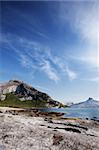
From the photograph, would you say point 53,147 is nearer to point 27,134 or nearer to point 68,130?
point 27,134

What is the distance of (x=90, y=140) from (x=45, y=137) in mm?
7378

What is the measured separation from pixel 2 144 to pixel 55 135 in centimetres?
966

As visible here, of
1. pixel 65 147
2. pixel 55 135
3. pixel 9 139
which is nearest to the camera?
pixel 65 147

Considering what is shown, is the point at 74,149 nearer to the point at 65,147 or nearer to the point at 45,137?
the point at 65,147

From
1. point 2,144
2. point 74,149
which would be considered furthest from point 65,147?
point 2,144

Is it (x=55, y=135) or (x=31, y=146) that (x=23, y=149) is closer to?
(x=31, y=146)

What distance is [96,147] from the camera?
32.9 m

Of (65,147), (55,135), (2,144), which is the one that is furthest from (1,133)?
(65,147)

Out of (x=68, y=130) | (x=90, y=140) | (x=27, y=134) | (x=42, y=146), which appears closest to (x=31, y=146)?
(x=42, y=146)

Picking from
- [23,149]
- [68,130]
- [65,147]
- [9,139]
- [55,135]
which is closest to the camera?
[23,149]

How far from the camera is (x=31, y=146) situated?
1257 inches

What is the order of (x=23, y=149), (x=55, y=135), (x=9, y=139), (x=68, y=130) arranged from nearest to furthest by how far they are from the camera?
(x=23, y=149) < (x=9, y=139) < (x=55, y=135) < (x=68, y=130)

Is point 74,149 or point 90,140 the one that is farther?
point 90,140

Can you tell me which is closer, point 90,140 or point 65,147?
point 65,147
